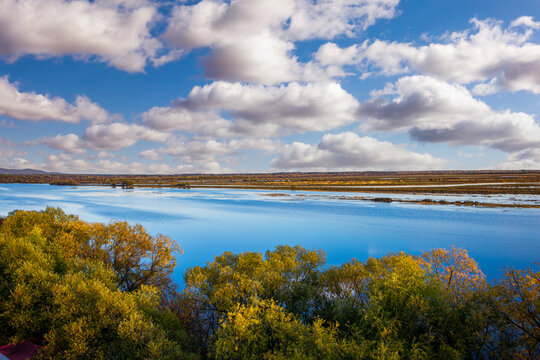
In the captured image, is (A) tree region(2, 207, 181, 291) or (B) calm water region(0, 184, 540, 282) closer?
(A) tree region(2, 207, 181, 291)

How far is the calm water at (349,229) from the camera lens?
4584cm

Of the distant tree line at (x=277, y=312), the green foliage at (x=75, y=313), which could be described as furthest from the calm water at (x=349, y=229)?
the distant tree line at (x=277, y=312)

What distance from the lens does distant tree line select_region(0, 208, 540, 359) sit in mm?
16266

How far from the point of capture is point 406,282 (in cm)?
2073

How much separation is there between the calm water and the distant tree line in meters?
17.4

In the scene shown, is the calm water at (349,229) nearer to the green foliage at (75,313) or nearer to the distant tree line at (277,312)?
the green foliage at (75,313)

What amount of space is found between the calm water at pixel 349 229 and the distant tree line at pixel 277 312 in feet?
57.1

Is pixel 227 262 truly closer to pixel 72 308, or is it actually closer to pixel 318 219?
pixel 72 308

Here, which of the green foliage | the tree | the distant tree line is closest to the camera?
the distant tree line

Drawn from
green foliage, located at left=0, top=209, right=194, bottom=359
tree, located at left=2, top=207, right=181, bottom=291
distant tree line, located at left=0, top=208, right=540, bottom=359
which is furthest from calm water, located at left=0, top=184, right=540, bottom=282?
distant tree line, located at left=0, top=208, right=540, bottom=359

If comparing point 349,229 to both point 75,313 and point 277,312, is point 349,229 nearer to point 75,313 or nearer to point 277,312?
point 277,312

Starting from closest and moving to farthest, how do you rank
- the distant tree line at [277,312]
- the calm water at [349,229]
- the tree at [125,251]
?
1. the distant tree line at [277,312]
2. the tree at [125,251]
3. the calm water at [349,229]

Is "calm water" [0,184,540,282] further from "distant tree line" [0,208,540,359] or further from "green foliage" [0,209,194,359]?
"distant tree line" [0,208,540,359]

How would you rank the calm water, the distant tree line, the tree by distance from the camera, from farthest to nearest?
the calm water < the tree < the distant tree line
